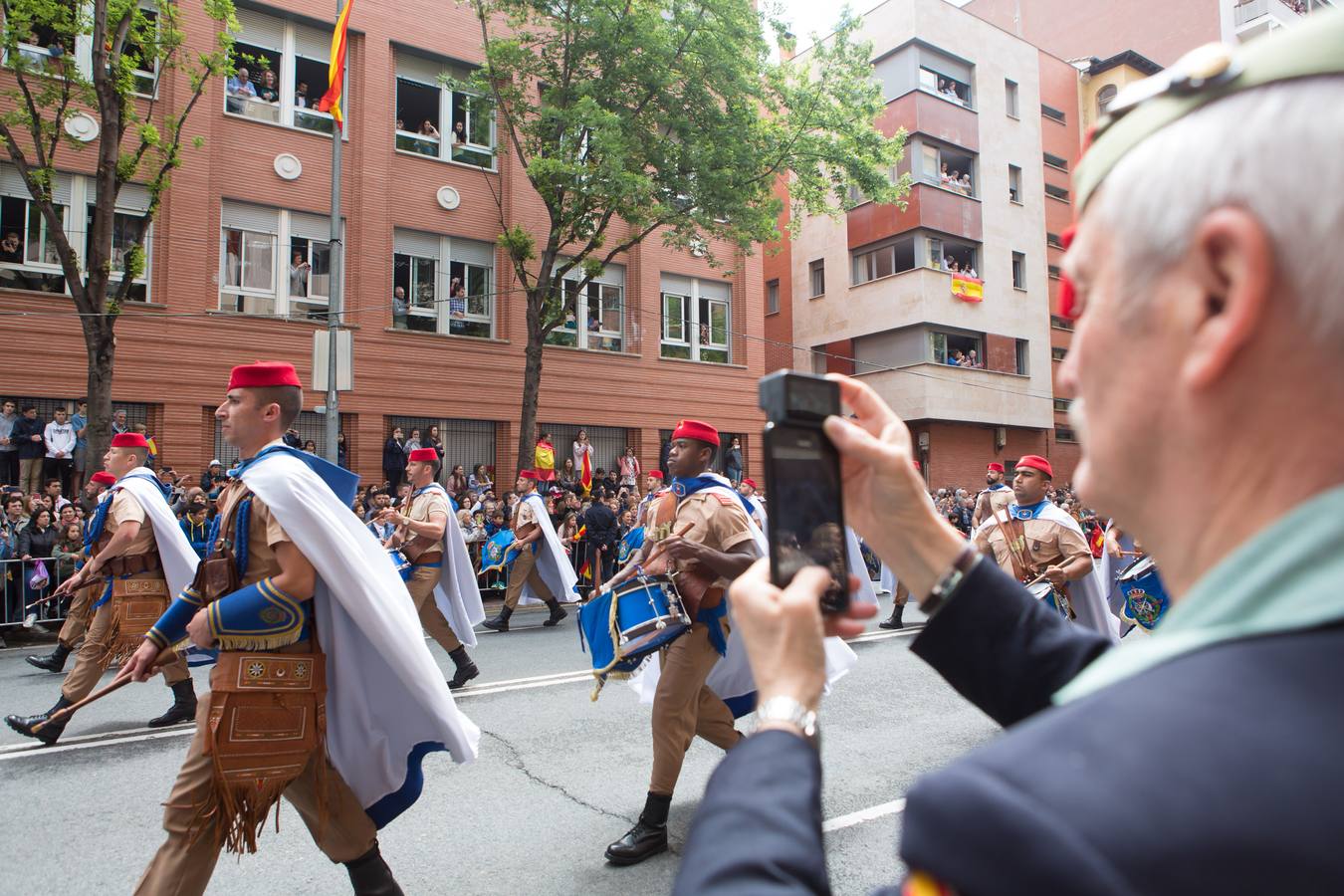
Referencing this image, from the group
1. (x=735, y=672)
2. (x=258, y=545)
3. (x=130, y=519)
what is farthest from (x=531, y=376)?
(x=258, y=545)

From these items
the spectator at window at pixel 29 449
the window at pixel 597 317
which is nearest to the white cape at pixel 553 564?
the spectator at window at pixel 29 449

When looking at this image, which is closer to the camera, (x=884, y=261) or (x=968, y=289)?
(x=968, y=289)

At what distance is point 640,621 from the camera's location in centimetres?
507

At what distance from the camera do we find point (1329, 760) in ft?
2.29

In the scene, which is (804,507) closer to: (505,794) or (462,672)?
(505,794)

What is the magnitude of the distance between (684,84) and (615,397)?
7.90 m

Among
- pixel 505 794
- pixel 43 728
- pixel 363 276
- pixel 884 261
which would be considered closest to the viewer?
pixel 505 794

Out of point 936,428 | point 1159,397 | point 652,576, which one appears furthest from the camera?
point 936,428

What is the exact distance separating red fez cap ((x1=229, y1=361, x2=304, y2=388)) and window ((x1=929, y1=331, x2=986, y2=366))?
28.5m

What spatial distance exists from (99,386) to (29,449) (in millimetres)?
3290

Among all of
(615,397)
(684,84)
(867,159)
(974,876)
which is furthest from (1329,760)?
(615,397)

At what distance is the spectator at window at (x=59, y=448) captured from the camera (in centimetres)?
1580

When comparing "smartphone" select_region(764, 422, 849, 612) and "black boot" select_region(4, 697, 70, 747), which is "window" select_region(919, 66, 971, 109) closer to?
"black boot" select_region(4, 697, 70, 747)

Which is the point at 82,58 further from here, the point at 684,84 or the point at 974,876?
the point at 974,876
